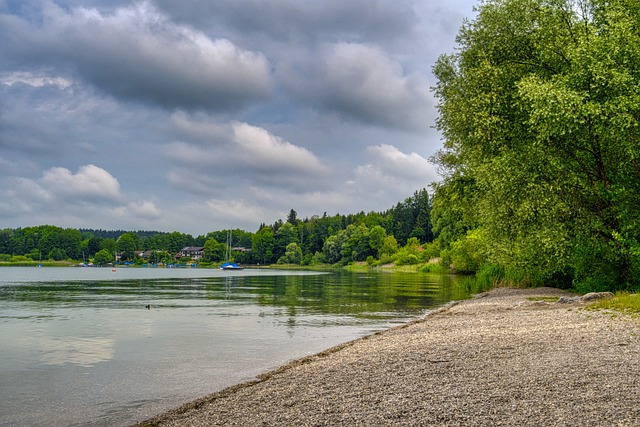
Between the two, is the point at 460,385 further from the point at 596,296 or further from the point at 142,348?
the point at 596,296

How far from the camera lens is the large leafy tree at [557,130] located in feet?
88.4

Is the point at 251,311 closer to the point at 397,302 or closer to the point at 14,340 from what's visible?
the point at 397,302

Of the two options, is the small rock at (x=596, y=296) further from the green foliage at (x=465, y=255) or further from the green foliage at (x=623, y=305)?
the green foliage at (x=465, y=255)

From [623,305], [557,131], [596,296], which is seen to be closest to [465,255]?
[596,296]

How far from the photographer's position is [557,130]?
27.2 metres

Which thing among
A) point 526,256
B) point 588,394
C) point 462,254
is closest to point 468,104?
point 526,256

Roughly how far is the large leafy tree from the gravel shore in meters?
11.1

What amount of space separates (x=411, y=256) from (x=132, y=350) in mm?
164322

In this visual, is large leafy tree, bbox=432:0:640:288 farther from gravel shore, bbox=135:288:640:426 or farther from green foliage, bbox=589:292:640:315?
gravel shore, bbox=135:288:640:426

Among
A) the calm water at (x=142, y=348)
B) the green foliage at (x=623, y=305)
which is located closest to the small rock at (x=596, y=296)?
the green foliage at (x=623, y=305)

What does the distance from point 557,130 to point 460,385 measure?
1929 centimetres

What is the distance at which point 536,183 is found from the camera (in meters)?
30.4

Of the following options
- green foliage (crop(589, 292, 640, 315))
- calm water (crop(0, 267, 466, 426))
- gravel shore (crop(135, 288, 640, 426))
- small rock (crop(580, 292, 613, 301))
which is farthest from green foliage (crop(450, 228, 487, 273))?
gravel shore (crop(135, 288, 640, 426))

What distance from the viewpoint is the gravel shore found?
9.79 m
